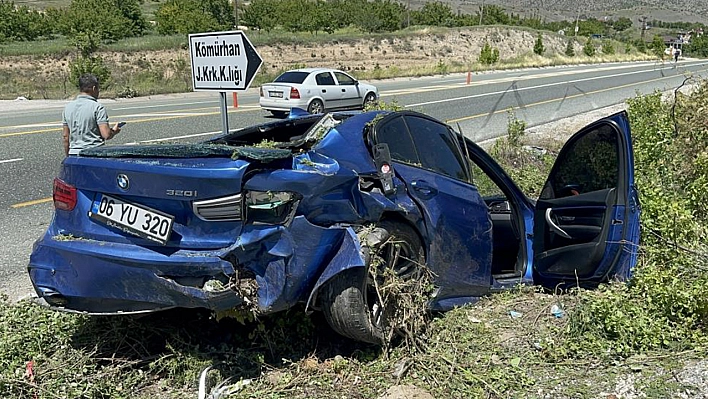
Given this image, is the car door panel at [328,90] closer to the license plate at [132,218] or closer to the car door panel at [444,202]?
the car door panel at [444,202]

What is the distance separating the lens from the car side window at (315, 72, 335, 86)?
741 inches

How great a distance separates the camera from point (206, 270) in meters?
3.09

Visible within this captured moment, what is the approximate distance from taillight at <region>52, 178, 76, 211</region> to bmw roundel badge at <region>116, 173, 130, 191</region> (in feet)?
1.20

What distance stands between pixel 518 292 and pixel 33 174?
725 centimetres

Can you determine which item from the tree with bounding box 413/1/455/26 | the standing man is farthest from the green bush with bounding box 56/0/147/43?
the standing man

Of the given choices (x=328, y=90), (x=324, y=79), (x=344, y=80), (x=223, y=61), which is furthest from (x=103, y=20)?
(x=223, y=61)

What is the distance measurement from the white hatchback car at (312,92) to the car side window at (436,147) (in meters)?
12.9

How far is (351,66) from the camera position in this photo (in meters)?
51.4

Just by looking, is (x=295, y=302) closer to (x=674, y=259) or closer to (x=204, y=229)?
(x=204, y=229)

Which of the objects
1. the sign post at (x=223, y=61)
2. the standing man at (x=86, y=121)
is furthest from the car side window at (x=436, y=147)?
the standing man at (x=86, y=121)

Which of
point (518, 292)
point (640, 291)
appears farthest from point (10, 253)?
point (640, 291)

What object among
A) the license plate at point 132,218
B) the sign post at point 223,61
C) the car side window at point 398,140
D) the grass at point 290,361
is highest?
the sign post at point 223,61

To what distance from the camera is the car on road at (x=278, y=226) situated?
3.15 meters

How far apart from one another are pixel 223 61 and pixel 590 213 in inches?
127
